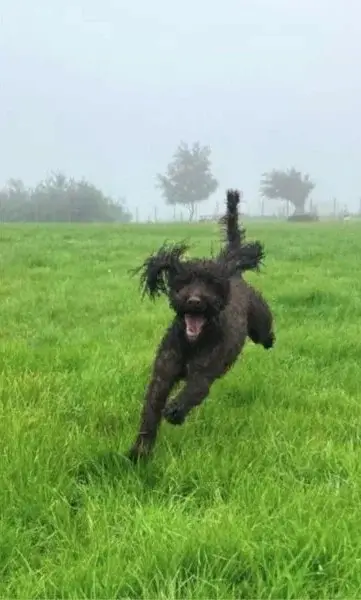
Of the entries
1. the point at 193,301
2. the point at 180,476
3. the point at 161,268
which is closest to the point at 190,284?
the point at 193,301

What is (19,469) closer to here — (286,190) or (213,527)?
(213,527)

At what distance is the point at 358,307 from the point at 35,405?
242 inches

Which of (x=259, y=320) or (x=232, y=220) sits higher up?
(x=232, y=220)

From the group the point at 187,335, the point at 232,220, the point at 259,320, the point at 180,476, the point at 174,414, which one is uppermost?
the point at 232,220

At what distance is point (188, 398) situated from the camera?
186 inches

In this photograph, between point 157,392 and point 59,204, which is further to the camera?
point 59,204

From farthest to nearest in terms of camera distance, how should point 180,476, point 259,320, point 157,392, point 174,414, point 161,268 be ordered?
point 259,320, point 161,268, point 157,392, point 174,414, point 180,476

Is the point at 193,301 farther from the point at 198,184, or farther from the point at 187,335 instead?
the point at 198,184

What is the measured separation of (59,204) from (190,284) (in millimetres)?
101464

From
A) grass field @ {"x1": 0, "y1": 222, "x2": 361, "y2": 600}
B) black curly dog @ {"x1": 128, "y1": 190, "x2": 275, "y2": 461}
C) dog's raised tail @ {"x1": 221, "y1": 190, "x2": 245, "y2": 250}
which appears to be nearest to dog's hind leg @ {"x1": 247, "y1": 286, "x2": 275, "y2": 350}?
grass field @ {"x1": 0, "y1": 222, "x2": 361, "y2": 600}

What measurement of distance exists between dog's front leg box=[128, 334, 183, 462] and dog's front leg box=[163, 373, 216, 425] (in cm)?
11

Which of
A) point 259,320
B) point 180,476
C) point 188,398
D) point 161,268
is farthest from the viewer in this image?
point 259,320

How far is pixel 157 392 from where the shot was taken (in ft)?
15.8

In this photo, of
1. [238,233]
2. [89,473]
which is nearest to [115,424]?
[89,473]
